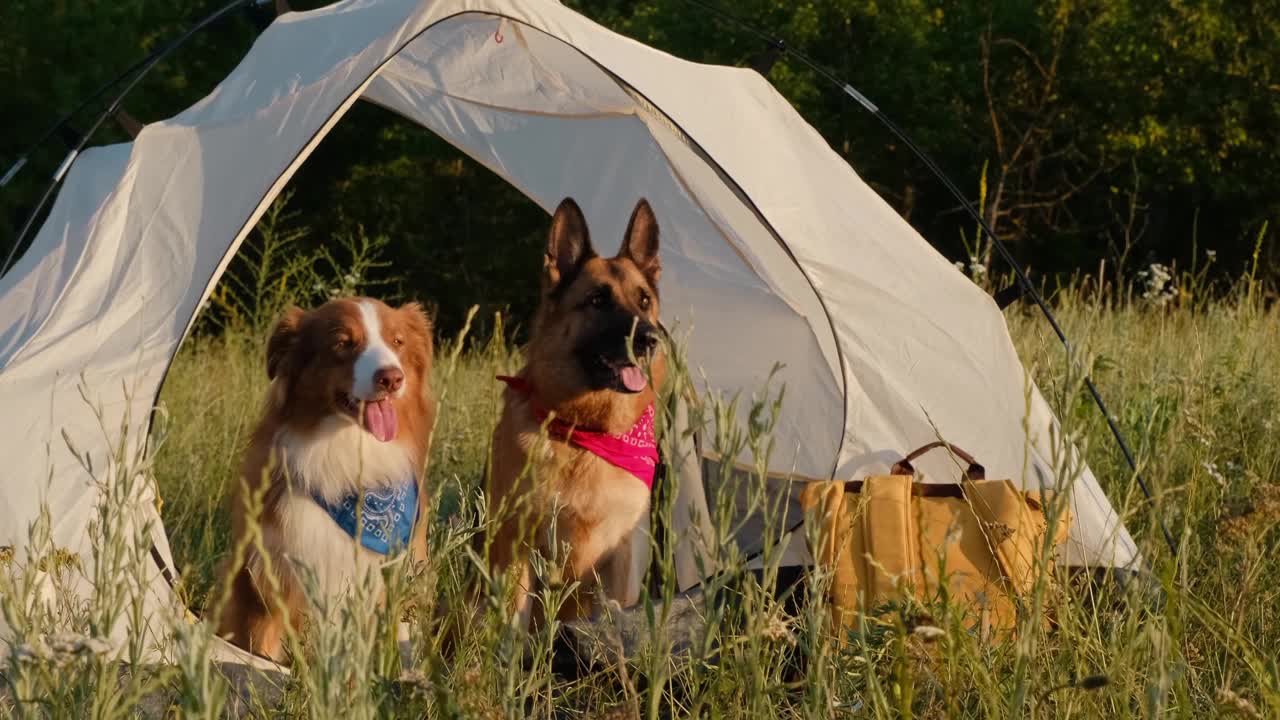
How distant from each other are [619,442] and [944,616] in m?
2.43

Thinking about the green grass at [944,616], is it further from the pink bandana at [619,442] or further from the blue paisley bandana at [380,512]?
the pink bandana at [619,442]

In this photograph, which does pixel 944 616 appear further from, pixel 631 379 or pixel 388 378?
pixel 631 379

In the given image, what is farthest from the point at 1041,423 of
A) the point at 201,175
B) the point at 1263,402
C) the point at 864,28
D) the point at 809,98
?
the point at 864,28

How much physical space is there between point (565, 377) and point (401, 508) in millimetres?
856

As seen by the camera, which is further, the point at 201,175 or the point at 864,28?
the point at 864,28

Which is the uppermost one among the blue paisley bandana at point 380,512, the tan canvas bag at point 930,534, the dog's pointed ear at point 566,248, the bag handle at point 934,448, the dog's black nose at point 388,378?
the dog's pointed ear at point 566,248

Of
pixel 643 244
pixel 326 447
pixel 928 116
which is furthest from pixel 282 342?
pixel 928 116

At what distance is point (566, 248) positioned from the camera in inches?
174

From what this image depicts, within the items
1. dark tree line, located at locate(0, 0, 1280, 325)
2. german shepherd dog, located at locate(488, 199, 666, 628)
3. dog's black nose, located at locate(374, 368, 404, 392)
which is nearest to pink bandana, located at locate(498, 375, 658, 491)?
german shepherd dog, located at locate(488, 199, 666, 628)

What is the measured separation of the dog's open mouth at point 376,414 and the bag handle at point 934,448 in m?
1.47

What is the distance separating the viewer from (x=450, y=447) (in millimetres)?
5504

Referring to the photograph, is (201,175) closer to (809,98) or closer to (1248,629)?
(1248,629)

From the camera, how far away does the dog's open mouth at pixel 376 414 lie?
378cm

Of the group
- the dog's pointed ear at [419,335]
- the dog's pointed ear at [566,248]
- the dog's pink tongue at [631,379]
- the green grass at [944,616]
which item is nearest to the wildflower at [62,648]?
the green grass at [944,616]
